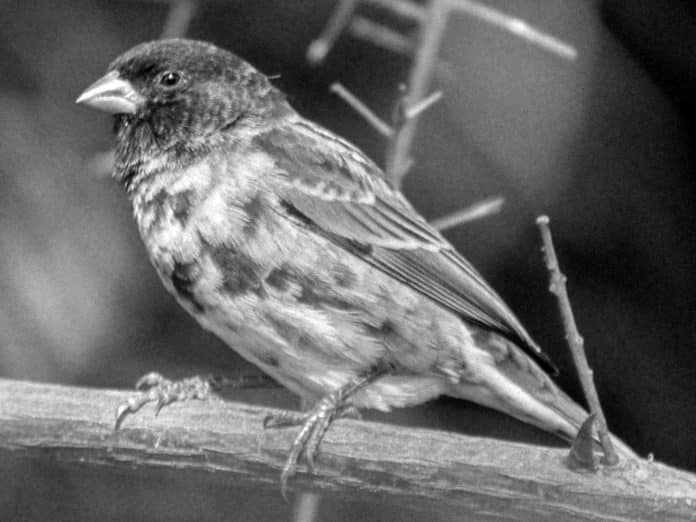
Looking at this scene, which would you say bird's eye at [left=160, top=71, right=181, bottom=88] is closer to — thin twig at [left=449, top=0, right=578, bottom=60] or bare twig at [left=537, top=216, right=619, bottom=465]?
thin twig at [left=449, top=0, right=578, bottom=60]

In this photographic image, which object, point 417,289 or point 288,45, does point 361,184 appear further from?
point 288,45

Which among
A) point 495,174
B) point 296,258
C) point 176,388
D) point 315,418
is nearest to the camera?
point 315,418

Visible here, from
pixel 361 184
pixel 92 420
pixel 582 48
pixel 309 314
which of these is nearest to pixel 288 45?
pixel 582 48

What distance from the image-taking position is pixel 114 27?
600 centimetres

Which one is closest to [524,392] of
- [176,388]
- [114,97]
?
[176,388]

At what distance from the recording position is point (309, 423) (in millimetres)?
4016

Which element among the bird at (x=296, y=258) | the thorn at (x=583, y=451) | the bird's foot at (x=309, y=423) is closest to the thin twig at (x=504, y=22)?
the bird at (x=296, y=258)

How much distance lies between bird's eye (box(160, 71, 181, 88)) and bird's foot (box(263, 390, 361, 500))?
43.2 inches

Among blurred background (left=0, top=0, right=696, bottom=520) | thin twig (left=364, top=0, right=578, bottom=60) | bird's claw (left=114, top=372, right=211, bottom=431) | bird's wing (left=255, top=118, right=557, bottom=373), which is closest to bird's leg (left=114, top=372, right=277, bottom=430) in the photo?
bird's claw (left=114, top=372, right=211, bottom=431)

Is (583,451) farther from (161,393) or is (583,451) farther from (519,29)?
(519,29)

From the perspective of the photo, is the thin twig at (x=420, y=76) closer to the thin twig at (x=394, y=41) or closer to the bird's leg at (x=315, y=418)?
the thin twig at (x=394, y=41)

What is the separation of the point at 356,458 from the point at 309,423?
0.26m

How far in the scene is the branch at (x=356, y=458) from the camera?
357 cm

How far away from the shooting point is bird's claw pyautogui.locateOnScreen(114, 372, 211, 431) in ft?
13.0
